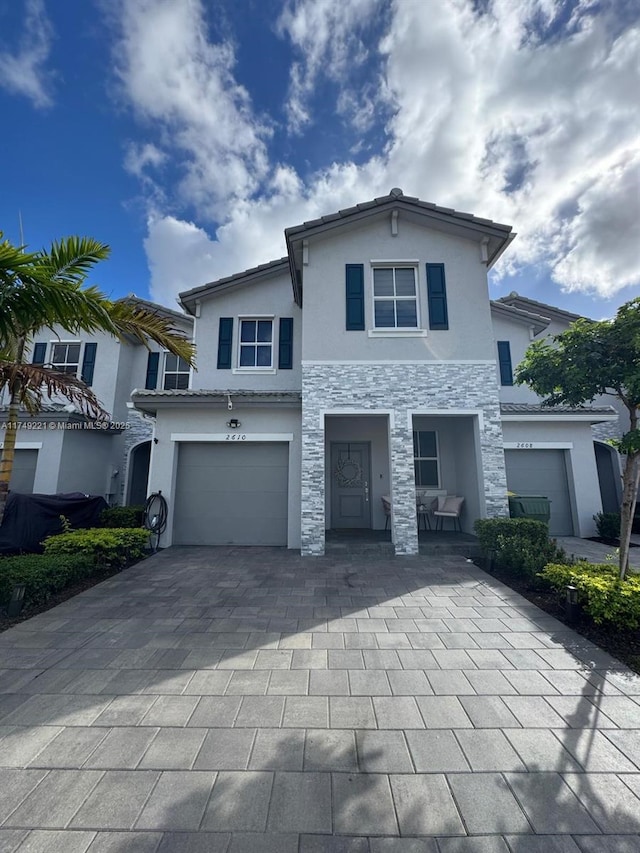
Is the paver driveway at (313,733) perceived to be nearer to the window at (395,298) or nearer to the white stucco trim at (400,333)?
the white stucco trim at (400,333)

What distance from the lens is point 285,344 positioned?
10.9 m

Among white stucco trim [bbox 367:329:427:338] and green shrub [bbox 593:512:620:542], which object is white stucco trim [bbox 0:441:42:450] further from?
green shrub [bbox 593:512:620:542]

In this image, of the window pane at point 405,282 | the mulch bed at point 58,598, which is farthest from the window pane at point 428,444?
the mulch bed at point 58,598

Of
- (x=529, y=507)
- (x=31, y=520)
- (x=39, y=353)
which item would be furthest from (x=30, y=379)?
(x=529, y=507)

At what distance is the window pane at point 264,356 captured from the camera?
10.9m

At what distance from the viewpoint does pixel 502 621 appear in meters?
4.52

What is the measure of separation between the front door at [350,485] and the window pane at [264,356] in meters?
3.29

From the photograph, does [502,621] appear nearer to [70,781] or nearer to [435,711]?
[435,711]

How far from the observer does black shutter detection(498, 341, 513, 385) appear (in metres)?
11.7

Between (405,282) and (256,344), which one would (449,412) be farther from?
(256,344)

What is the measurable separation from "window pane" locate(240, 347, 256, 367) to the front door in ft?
11.9

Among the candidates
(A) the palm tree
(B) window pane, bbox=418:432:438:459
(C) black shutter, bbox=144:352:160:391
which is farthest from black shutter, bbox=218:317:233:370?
(B) window pane, bbox=418:432:438:459

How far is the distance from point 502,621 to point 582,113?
924 centimetres

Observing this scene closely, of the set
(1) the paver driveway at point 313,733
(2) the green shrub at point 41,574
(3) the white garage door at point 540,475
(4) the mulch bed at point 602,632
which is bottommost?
(1) the paver driveway at point 313,733
